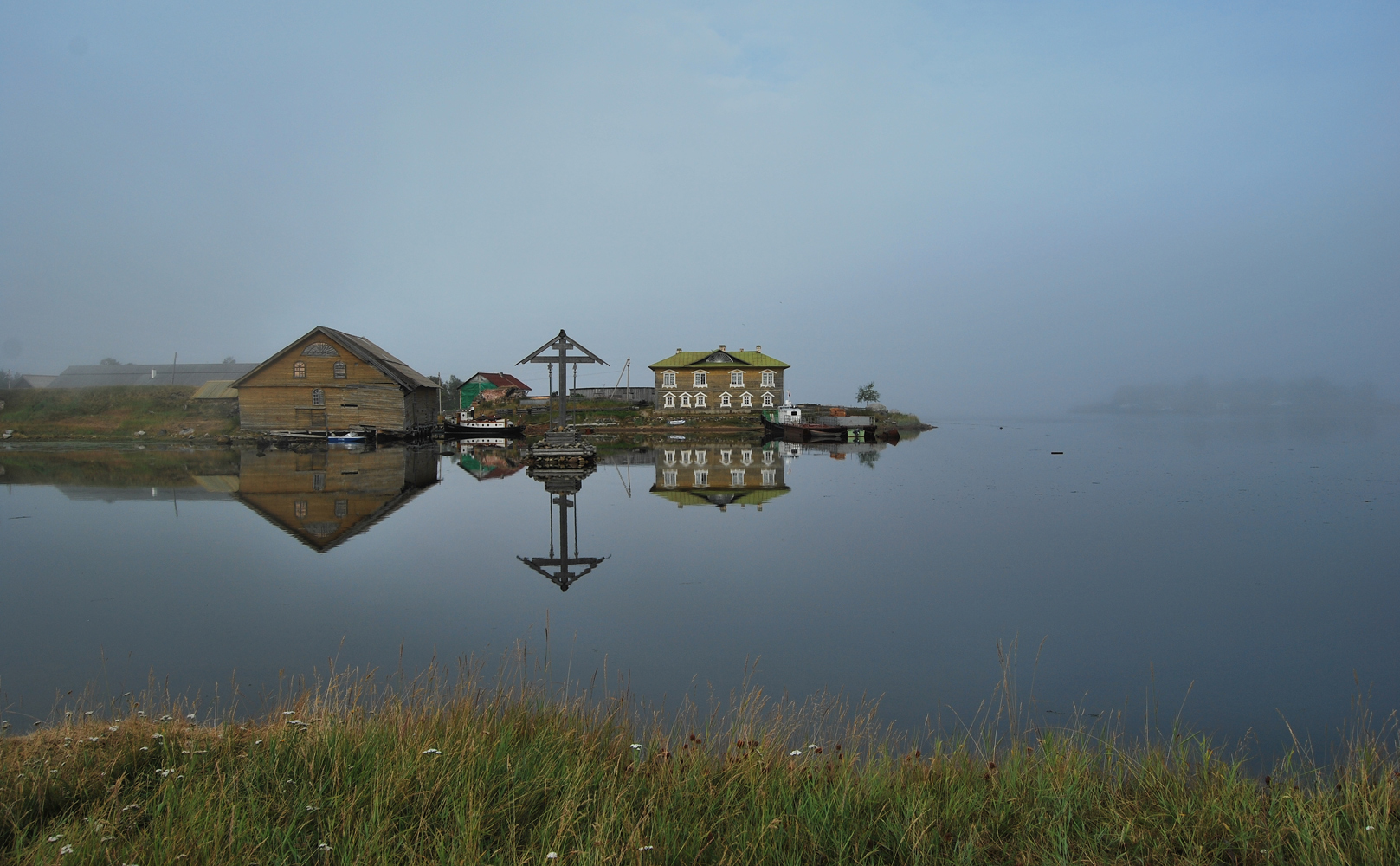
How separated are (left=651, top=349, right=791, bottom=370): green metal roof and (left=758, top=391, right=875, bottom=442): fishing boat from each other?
6437 millimetres

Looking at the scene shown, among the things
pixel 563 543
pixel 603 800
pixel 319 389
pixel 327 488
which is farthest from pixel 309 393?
pixel 603 800

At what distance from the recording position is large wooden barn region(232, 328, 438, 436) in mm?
42750

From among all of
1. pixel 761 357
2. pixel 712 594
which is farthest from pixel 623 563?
pixel 761 357

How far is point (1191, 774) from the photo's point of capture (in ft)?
13.8

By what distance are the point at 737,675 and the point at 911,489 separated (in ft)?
52.2

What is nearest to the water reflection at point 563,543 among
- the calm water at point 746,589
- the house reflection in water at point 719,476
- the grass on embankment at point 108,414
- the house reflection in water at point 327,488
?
the calm water at point 746,589

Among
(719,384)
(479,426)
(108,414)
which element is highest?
(719,384)

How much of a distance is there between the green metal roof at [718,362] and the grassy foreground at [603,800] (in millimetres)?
56659

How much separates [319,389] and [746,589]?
4085 centimetres

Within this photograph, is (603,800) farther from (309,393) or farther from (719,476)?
(309,393)

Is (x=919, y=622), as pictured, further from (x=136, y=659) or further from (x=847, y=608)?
(x=136, y=659)

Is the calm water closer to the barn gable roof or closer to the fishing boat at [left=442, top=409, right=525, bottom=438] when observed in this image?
the barn gable roof

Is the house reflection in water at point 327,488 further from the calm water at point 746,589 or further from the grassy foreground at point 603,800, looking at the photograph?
the grassy foreground at point 603,800

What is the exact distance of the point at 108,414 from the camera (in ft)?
156
